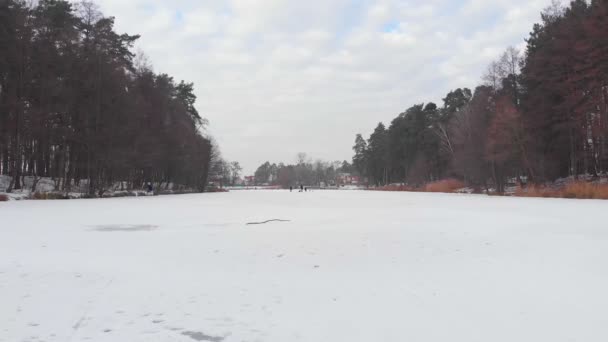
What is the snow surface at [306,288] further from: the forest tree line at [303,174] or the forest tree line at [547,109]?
the forest tree line at [303,174]

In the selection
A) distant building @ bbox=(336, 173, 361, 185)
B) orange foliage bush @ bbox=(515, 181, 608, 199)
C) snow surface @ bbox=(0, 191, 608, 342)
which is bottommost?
snow surface @ bbox=(0, 191, 608, 342)

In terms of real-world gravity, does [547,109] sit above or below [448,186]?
above

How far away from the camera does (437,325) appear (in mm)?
3164

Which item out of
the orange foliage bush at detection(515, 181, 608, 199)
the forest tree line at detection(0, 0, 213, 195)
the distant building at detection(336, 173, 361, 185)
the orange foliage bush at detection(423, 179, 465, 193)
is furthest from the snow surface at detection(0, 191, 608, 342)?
the distant building at detection(336, 173, 361, 185)

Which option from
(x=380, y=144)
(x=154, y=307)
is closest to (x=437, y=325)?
(x=154, y=307)

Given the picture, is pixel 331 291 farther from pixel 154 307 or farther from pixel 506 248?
pixel 506 248

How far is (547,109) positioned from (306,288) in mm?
32408

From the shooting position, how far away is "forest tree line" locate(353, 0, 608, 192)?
24.6 metres

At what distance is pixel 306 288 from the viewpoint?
4.27 metres

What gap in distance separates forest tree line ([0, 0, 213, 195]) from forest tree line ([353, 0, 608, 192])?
1131 inches

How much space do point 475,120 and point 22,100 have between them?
34858 mm

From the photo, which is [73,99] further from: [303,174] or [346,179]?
[346,179]

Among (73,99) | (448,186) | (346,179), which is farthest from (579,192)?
(346,179)

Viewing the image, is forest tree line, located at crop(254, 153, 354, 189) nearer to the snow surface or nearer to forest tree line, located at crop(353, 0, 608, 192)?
forest tree line, located at crop(353, 0, 608, 192)
